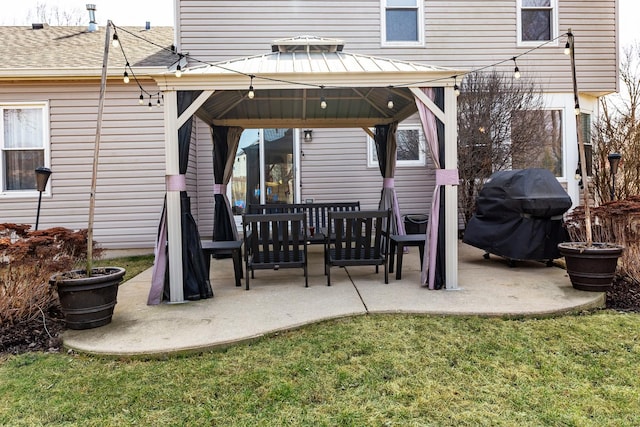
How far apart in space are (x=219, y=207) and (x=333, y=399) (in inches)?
174

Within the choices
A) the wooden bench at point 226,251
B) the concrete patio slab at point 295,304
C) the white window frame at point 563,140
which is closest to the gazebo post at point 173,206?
the concrete patio slab at point 295,304

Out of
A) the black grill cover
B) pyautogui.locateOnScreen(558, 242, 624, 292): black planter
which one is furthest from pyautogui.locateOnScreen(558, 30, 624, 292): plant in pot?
the black grill cover

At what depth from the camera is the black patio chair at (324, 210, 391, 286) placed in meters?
4.44

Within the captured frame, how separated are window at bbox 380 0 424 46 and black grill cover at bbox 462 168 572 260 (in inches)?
164

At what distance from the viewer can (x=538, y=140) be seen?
24.9 feet

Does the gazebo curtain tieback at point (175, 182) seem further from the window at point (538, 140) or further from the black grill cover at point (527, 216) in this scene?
the window at point (538, 140)

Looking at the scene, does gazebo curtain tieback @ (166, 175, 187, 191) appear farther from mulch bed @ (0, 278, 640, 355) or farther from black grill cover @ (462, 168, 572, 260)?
black grill cover @ (462, 168, 572, 260)

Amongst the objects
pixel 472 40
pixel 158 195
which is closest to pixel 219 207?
pixel 158 195

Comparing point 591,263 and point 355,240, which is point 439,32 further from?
point 591,263

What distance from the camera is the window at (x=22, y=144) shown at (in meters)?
7.11

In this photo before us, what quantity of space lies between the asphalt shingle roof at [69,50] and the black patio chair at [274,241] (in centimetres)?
402

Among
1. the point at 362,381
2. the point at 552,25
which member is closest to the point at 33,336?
the point at 362,381

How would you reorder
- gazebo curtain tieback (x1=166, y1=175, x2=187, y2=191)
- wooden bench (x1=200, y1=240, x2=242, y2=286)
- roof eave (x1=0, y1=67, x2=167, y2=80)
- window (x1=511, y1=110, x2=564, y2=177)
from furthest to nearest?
window (x1=511, y1=110, x2=564, y2=177), roof eave (x1=0, y1=67, x2=167, y2=80), wooden bench (x1=200, y1=240, x2=242, y2=286), gazebo curtain tieback (x1=166, y1=175, x2=187, y2=191)

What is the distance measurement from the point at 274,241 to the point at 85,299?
189 cm
